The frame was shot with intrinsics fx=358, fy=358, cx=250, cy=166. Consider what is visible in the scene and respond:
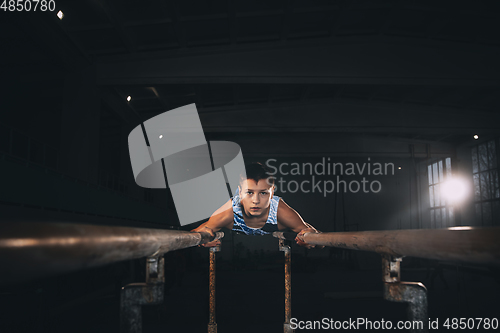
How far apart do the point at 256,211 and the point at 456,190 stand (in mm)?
17622

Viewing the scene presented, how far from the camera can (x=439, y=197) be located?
2127 centimetres

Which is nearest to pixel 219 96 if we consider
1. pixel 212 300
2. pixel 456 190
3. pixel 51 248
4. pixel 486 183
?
pixel 212 300

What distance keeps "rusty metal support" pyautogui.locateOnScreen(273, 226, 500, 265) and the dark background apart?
460 cm

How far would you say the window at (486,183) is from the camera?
55.1 feet

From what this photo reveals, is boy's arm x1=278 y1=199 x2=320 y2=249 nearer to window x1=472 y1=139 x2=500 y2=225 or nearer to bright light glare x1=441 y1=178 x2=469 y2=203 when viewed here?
window x1=472 y1=139 x2=500 y2=225

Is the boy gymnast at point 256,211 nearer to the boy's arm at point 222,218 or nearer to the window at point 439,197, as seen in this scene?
the boy's arm at point 222,218

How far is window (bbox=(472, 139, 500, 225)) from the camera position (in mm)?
16797

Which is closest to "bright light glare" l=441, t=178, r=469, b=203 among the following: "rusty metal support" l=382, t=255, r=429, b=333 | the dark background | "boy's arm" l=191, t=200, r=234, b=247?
the dark background

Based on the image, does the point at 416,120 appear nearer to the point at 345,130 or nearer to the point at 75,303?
the point at 345,130

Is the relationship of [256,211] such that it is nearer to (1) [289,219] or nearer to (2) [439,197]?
(1) [289,219]

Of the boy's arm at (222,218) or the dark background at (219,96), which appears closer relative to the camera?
the boy's arm at (222,218)

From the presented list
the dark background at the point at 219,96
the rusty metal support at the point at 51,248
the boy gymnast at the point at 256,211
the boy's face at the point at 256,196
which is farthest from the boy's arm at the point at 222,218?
the rusty metal support at the point at 51,248

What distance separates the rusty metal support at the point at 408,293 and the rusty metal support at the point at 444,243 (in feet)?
0.22

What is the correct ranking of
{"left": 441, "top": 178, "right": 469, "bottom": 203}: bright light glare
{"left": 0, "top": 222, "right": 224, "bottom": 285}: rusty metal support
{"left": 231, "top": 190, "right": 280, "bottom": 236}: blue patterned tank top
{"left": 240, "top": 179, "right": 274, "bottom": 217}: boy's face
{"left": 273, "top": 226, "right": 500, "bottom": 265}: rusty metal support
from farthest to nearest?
1. {"left": 441, "top": 178, "right": 469, "bottom": 203}: bright light glare
2. {"left": 231, "top": 190, "right": 280, "bottom": 236}: blue patterned tank top
3. {"left": 240, "top": 179, "right": 274, "bottom": 217}: boy's face
4. {"left": 273, "top": 226, "right": 500, "bottom": 265}: rusty metal support
5. {"left": 0, "top": 222, "right": 224, "bottom": 285}: rusty metal support
